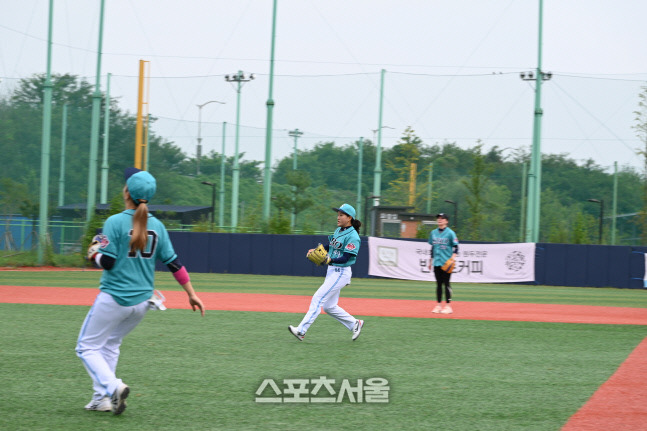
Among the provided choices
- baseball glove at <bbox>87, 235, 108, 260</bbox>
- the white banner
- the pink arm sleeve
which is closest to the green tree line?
the white banner

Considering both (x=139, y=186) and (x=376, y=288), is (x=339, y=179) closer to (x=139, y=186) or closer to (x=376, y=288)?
(x=376, y=288)

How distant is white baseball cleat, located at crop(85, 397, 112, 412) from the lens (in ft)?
18.7

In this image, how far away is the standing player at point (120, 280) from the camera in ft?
17.6

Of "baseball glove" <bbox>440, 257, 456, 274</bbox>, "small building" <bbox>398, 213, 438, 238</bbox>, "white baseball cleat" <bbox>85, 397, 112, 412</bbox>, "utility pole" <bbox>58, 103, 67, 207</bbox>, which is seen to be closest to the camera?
"white baseball cleat" <bbox>85, 397, 112, 412</bbox>

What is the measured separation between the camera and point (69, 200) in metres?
53.4

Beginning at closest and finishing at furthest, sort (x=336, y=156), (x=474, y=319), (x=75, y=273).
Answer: (x=474, y=319), (x=75, y=273), (x=336, y=156)

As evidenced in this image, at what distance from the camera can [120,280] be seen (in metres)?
5.42

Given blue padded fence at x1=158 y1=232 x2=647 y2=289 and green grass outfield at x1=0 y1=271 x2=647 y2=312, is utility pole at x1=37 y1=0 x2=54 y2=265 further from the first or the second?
blue padded fence at x1=158 y1=232 x2=647 y2=289

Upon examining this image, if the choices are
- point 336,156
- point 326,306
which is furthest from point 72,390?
point 336,156

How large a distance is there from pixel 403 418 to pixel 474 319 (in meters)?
8.69

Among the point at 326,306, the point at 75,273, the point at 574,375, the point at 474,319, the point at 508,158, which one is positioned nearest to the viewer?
the point at 574,375

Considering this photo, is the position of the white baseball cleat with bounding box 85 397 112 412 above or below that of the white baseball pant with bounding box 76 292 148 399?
below

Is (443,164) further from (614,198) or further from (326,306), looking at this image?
(326,306)

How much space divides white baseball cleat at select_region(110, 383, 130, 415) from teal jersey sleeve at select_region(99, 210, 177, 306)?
63cm
